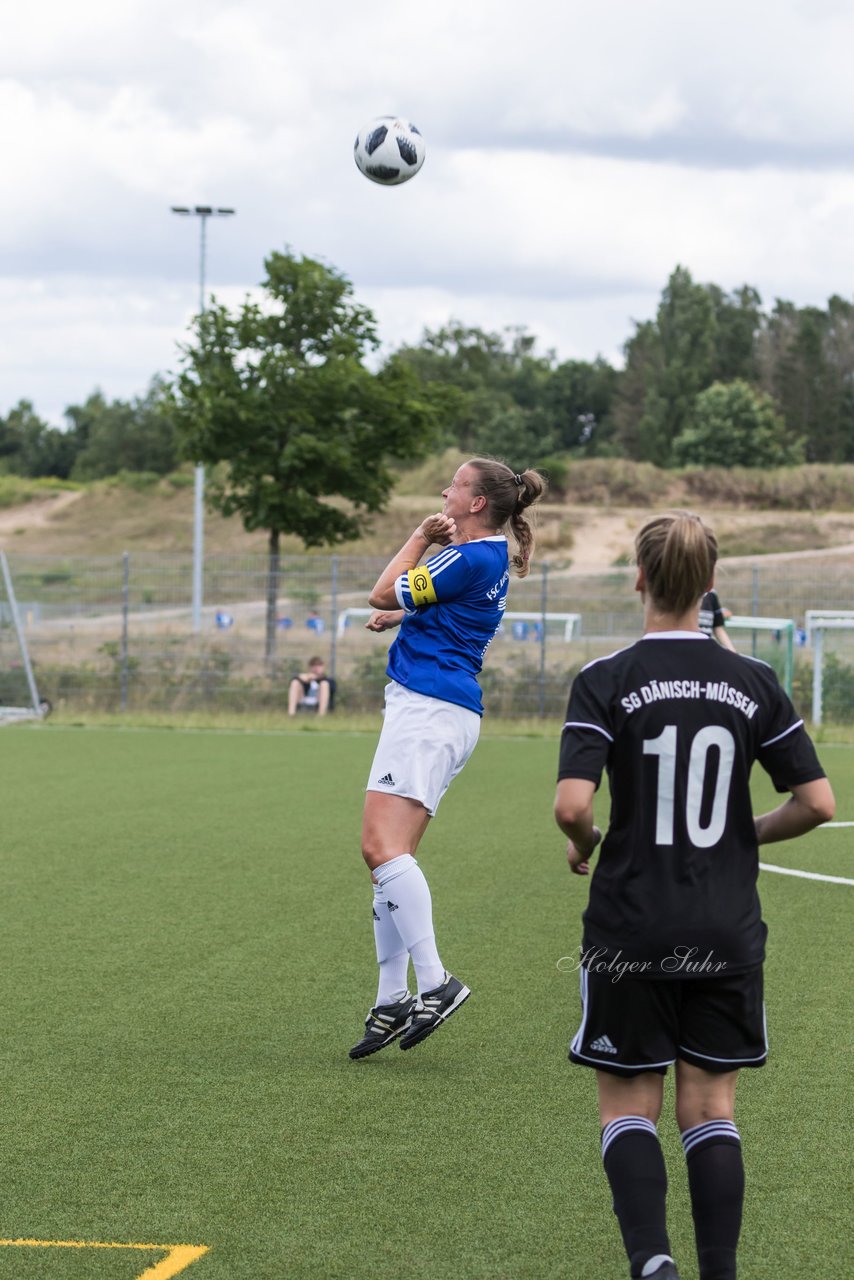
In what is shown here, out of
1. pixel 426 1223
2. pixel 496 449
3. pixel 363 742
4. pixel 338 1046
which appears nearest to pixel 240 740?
pixel 363 742

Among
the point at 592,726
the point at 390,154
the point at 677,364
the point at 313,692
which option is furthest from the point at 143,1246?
the point at 677,364

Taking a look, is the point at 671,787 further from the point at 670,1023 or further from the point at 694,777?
the point at 670,1023

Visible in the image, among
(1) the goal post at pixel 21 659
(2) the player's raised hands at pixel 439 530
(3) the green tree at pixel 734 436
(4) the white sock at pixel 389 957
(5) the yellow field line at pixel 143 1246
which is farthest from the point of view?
(3) the green tree at pixel 734 436

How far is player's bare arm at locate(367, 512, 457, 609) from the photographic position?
493 centimetres

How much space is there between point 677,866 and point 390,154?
25.6 feet

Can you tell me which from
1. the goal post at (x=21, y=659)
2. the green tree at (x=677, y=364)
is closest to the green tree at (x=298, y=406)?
the goal post at (x=21, y=659)

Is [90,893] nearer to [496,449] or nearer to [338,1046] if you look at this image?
[338,1046]

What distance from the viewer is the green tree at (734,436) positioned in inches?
2739

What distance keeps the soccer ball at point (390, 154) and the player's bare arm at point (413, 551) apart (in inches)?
217

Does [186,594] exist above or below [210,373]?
below

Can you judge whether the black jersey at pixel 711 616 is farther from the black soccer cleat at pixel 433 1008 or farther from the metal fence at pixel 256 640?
the black soccer cleat at pixel 433 1008

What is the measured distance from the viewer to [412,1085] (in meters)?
4.86

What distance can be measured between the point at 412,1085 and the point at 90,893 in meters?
3.74

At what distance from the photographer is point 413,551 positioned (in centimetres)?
516
